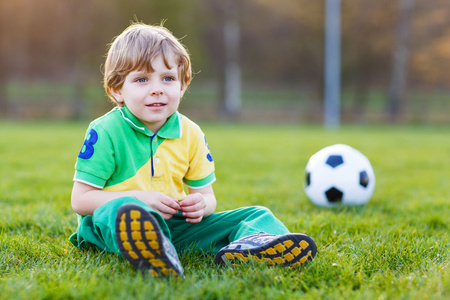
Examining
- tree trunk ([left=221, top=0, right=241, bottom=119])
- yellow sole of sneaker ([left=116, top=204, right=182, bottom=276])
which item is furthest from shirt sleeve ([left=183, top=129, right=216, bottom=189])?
tree trunk ([left=221, top=0, right=241, bottom=119])

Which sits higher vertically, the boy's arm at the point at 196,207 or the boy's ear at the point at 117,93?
the boy's ear at the point at 117,93

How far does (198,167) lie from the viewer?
2.44 m

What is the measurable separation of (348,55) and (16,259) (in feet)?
79.8

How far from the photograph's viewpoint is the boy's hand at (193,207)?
85.6 inches

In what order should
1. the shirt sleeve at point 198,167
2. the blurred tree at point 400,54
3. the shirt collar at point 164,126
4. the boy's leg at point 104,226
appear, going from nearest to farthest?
the boy's leg at point 104,226 < the shirt collar at point 164,126 < the shirt sleeve at point 198,167 < the blurred tree at point 400,54

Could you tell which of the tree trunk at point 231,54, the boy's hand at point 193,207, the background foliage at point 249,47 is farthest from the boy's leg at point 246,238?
the tree trunk at point 231,54

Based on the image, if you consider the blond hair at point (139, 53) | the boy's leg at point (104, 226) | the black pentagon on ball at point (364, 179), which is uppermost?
the blond hair at point (139, 53)

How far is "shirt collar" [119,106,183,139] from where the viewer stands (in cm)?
224

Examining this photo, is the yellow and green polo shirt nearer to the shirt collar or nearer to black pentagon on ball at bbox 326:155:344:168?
the shirt collar

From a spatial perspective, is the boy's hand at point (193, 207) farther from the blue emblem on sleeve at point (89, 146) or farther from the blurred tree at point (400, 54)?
the blurred tree at point (400, 54)

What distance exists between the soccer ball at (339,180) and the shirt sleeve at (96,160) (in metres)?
1.95

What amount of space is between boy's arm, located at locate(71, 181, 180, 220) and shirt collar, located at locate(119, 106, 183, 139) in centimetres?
31

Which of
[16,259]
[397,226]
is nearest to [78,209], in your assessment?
[16,259]

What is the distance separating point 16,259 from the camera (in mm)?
2184
